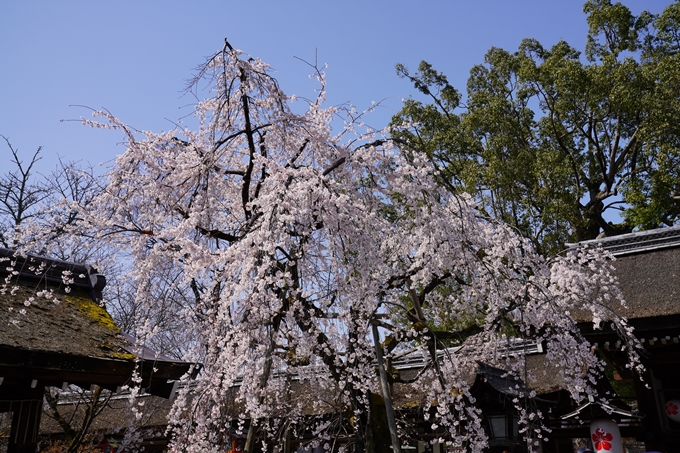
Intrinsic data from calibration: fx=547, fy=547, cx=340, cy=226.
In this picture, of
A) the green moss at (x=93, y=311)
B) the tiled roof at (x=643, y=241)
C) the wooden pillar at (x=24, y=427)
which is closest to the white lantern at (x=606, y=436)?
the tiled roof at (x=643, y=241)

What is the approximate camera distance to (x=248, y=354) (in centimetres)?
450

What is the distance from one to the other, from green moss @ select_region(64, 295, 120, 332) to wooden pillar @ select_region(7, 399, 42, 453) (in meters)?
1.05

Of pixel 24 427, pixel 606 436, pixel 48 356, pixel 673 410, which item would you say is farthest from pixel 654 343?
pixel 24 427

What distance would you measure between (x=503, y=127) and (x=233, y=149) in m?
10.4

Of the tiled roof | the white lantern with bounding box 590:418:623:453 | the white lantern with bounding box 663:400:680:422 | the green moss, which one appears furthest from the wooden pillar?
the tiled roof

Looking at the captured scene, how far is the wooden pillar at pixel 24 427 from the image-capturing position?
489cm

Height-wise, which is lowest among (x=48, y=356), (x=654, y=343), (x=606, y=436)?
(x=606, y=436)

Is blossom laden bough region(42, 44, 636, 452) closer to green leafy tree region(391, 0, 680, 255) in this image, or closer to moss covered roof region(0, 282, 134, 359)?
moss covered roof region(0, 282, 134, 359)

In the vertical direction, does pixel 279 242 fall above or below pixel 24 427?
above

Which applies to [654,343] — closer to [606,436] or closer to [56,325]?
[606,436]

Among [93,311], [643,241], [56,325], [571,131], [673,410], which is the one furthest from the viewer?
[571,131]

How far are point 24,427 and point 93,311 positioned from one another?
1.46 m

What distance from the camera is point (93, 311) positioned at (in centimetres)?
611

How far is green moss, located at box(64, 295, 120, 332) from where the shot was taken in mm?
5912
